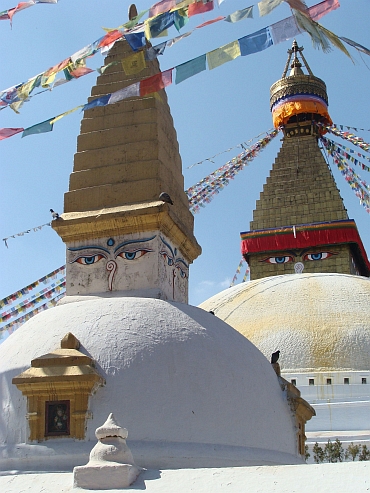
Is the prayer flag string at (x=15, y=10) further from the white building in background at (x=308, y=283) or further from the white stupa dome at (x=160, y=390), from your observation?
the white building in background at (x=308, y=283)

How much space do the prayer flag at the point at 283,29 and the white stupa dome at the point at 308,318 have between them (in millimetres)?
10471

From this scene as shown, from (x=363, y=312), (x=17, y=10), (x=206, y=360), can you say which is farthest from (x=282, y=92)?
(x=206, y=360)

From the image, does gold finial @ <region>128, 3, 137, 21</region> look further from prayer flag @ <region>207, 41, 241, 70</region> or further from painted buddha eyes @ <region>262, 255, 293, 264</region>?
painted buddha eyes @ <region>262, 255, 293, 264</region>

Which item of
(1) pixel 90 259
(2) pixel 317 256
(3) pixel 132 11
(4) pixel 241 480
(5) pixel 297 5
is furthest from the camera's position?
(2) pixel 317 256

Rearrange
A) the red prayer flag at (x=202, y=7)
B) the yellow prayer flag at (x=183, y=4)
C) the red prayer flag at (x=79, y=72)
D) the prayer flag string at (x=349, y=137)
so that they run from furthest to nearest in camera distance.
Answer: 1. the prayer flag string at (x=349, y=137)
2. the red prayer flag at (x=79, y=72)
3. the yellow prayer flag at (x=183, y=4)
4. the red prayer flag at (x=202, y=7)

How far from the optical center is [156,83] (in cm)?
832

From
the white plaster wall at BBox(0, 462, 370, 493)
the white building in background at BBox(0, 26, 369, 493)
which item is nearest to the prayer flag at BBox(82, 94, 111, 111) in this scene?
→ the white building in background at BBox(0, 26, 369, 493)

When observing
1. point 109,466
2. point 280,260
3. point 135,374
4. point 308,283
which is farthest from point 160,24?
point 280,260

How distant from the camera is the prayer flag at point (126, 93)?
331 inches

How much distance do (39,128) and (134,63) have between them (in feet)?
4.50

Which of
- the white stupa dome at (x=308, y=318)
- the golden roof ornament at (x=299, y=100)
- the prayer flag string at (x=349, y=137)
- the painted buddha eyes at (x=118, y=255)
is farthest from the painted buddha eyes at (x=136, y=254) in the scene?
the golden roof ornament at (x=299, y=100)

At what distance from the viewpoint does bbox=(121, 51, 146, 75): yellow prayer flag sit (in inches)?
346

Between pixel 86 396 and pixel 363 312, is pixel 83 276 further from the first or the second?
pixel 363 312

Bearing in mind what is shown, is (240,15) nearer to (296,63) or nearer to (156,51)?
(156,51)
